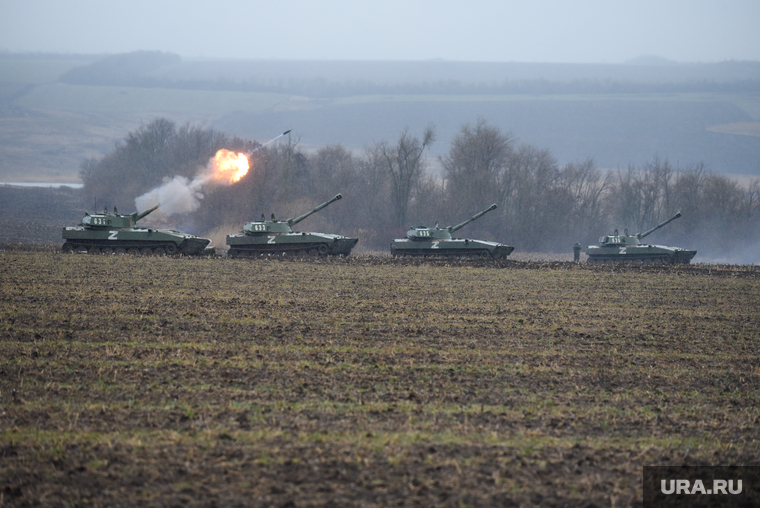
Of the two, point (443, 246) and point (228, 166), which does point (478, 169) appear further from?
point (228, 166)

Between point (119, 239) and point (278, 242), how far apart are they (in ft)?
22.5

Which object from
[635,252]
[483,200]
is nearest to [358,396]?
[635,252]

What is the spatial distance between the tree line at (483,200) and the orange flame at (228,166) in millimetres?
20990

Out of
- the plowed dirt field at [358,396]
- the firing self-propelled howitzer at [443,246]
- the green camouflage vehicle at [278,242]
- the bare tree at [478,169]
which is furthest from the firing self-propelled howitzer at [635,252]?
the bare tree at [478,169]

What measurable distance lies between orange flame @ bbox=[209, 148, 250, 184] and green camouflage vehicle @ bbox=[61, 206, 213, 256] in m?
4.31

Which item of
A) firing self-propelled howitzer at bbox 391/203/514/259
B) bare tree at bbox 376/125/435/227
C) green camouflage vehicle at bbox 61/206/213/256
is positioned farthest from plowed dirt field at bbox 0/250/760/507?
bare tree at bbox 376/125/435/227

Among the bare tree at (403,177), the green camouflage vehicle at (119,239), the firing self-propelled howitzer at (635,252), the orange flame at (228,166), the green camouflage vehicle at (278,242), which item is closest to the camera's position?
the green camouflage vehicle at (119,239)

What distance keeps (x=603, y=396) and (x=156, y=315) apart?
9.75m

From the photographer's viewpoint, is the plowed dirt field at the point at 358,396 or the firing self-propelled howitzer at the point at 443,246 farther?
the firing self-propelled howitzer at the point at 443,246

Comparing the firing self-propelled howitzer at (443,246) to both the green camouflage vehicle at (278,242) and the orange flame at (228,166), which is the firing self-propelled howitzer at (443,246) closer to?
the green camouflage vehicle at (278,242)

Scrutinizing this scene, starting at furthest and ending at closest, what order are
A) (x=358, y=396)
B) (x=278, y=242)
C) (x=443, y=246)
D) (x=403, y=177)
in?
(x=403, y=177)
(x=443, y=246)
(x=278, y=242)
(x=358, y=396)

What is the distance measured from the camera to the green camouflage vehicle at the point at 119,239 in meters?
32.6

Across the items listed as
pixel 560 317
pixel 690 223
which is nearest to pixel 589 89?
pixel 690 223

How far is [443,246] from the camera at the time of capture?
3566 cm
